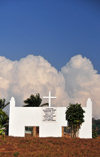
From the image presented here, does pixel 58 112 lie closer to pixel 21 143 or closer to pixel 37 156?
pixel 21 143

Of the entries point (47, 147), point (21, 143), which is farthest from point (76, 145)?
point (21, 143)

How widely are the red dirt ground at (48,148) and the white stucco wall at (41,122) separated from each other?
8703 millimetres

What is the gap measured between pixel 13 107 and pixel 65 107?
7222mm

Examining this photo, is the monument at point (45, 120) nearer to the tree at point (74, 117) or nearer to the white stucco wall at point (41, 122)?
the white stucco wall at point (41, 122)

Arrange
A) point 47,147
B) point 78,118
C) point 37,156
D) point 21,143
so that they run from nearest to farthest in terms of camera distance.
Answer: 1. point 37,156
2. point 47,147
3. point 21,143
4. point 78,118

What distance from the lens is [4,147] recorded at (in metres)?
31.1

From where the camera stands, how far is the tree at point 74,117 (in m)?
42.0

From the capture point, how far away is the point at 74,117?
4188 centimetres

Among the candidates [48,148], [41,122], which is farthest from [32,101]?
[48,148]

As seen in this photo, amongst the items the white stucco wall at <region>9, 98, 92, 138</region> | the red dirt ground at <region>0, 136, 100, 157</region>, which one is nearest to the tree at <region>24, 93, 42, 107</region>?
the white stucco wall at <region>9, 98, 92, 138</region>

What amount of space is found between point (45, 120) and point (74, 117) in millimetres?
4276

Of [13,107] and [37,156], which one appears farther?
[13,107]

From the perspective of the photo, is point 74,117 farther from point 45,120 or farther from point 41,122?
point 41,122

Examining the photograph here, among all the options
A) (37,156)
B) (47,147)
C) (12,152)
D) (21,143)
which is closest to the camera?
(37,156)
